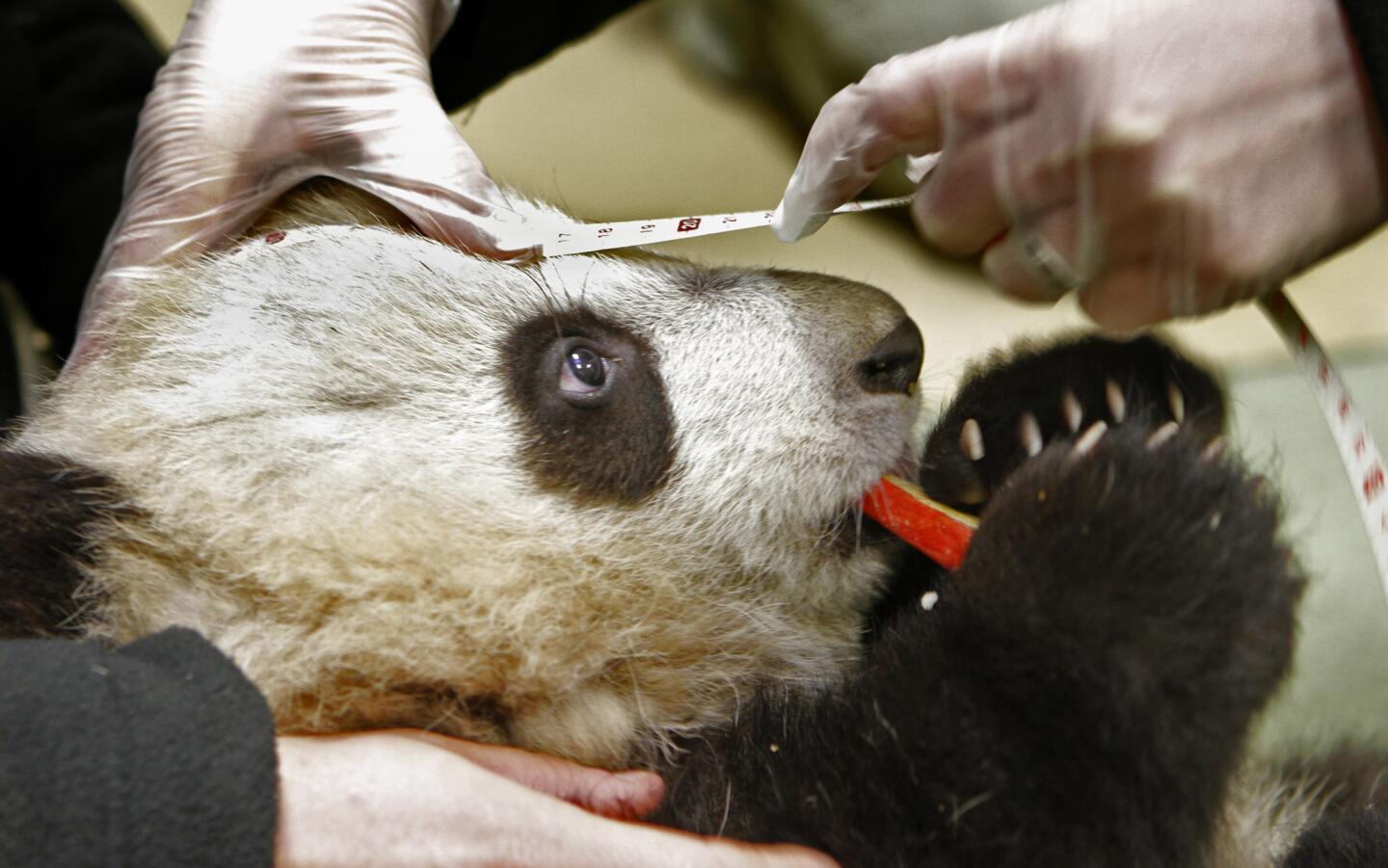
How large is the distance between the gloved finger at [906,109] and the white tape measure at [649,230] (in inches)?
2.6

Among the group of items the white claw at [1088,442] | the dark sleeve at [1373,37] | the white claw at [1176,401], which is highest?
the dark sleeve at [1373,37]

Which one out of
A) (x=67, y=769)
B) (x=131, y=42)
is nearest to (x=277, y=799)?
(x=67, y=769)

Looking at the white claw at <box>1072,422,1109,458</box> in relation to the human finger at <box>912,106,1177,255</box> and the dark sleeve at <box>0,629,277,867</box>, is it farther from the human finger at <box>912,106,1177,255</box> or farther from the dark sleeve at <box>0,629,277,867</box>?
the dark sleeve at <box>0,629,277,867</box>

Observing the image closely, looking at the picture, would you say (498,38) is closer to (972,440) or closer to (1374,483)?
(972,440)

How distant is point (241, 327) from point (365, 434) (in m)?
0.26

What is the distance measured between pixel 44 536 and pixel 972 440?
45.8 inches

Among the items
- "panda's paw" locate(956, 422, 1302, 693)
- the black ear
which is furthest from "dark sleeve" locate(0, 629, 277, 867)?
"panda's paw" locate(956, 422, 1302, 693)

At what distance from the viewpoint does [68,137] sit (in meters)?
2.41

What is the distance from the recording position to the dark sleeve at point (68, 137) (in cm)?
239

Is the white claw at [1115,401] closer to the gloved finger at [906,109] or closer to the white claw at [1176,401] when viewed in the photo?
the white claw at [1176,401]

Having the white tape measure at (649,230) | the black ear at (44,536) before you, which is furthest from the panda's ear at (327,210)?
the black ear at (44,536)

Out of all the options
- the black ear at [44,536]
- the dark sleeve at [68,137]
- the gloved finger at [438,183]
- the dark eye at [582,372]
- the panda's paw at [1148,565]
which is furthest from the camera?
the dark sleeve at [68,137]

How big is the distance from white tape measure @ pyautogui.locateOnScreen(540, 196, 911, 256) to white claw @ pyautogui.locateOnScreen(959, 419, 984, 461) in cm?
32

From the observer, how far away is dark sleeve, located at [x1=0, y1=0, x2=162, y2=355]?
239 cm
